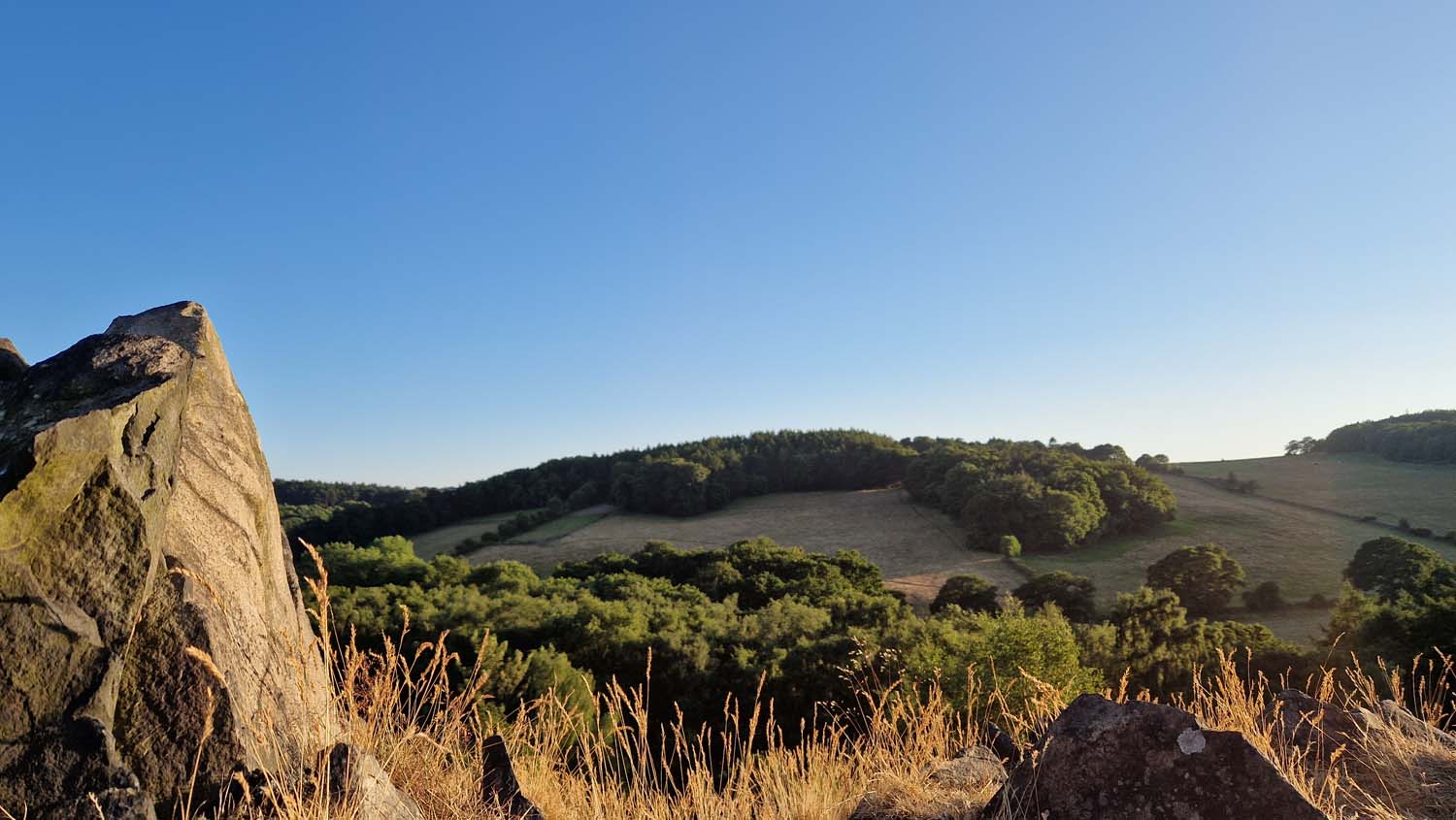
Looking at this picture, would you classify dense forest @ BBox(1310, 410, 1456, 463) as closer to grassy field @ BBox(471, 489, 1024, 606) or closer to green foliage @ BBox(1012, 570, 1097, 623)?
grassy field @ BBox(471, 489, 1024, 606)

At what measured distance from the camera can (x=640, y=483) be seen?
64.6 m

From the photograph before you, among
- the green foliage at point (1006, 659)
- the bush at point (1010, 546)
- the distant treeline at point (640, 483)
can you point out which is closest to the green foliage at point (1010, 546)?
the bush at point (1010, 546)

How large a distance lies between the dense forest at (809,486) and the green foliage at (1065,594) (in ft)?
46.0

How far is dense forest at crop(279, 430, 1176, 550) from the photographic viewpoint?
48.0 m

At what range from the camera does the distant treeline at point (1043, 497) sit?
152 feet

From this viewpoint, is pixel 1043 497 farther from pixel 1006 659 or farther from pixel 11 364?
pixel 11 364

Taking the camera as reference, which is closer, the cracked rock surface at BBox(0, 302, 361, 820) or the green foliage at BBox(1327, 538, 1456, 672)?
the cracked rock surface at BBox(0, 302, 361, 820)

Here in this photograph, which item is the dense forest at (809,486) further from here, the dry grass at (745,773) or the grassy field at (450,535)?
the dry grass at (745,773)

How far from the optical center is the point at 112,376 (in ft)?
10.7

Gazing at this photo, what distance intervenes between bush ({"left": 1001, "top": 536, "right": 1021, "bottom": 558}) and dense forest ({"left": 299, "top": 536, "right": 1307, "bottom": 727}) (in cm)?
1186

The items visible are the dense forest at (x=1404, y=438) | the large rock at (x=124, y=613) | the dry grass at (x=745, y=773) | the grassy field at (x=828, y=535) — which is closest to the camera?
the large rock at (x=124, y=613)

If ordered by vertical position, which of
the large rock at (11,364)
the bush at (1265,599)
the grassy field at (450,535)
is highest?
the large rock at (11,364)

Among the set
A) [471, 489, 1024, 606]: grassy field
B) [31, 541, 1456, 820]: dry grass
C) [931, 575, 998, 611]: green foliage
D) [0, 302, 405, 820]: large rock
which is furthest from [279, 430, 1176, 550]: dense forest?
[0, 302, 405, 820]: large rock

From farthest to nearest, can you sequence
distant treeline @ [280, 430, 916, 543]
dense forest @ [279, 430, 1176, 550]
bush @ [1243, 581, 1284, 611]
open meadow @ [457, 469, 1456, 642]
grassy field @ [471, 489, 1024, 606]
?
distant treeline @ [280, 430, 916, 543], dense forest @ [279, 430, 1176, 550], grassy field @ [471, 489, 1024, 606], open meadow @ [457, 469, 1456, 642], bush @ [1243, 581, 1284, 611]
